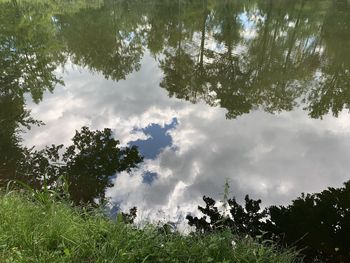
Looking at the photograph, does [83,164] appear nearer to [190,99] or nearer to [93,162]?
[93,162]

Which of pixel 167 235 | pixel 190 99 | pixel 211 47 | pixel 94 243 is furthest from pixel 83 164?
pixel 211 47

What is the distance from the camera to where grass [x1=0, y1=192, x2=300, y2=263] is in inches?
158

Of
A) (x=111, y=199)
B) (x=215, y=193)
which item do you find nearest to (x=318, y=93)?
(x=215, y=193)

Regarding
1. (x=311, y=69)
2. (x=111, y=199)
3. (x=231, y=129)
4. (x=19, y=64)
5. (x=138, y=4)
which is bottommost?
(x=111, y=199)

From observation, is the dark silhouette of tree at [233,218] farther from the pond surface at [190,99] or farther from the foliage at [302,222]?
the pond surface at [190,99]

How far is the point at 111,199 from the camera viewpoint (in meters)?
6.81

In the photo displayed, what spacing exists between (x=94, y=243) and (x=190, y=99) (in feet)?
25.6

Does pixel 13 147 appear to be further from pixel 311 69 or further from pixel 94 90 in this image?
pixel 311 69

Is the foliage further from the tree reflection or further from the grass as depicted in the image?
the tree reflection

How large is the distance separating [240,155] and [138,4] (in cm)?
2821

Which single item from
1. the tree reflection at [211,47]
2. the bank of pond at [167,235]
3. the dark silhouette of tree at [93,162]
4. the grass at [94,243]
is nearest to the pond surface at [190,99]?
the tree reflection at [211,47]

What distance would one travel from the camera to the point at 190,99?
A: 11453mm

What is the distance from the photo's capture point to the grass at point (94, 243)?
4.02 metres

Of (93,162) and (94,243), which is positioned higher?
(93,162)
